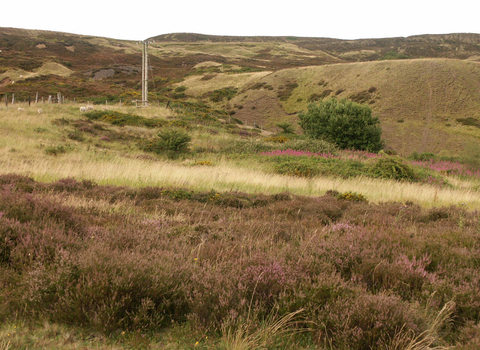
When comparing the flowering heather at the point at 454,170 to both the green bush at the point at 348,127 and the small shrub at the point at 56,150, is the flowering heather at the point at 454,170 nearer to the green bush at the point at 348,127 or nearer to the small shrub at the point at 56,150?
the green bush at the point at 348,127

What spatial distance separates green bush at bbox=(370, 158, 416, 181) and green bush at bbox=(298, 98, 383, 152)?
13027 mm

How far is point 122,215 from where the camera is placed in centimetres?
537

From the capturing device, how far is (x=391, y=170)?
1524 centimetres

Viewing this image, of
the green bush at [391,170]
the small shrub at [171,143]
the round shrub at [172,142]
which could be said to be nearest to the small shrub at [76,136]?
the small shrub at [171,143]

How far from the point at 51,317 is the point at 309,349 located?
6.81 feet

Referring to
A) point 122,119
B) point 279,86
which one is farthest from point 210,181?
point 279,86

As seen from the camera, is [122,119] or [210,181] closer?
[210,181]

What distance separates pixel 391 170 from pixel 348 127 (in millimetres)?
15287

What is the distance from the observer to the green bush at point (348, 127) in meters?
29.5

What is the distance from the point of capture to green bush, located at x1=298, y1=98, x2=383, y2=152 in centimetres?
2947

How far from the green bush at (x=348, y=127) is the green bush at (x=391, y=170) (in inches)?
513

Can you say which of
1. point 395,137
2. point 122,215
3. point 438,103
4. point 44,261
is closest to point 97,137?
point 122,215

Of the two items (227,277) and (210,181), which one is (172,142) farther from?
(227,277)

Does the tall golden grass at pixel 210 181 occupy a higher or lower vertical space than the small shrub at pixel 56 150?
higher
